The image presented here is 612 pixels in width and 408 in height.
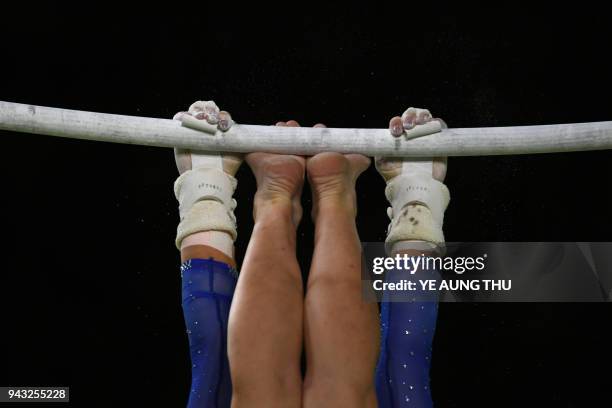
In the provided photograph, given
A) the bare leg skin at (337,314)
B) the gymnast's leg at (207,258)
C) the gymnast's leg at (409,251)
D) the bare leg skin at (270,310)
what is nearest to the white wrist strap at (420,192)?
the gymnast's leg at (409,251)

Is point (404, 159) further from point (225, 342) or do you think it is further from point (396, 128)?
point (225, 342)

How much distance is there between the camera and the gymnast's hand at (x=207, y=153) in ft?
6.50

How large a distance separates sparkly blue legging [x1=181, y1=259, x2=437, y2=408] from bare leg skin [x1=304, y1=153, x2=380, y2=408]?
3.9 inches

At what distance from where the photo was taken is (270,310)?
184 centimetres

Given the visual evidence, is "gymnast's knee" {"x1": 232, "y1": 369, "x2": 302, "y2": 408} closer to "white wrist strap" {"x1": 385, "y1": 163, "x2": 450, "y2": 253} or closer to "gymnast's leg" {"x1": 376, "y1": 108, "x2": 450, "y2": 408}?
"gymnast's leg" {"x1": 376, "y1": 108, "x2": 450, "y2": 408}

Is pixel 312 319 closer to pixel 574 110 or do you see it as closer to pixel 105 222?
pixel 105 222

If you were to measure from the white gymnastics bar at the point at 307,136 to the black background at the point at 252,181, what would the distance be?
537mm

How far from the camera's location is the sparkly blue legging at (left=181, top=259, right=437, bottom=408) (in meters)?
1.90

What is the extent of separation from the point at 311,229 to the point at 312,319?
0.76 metres

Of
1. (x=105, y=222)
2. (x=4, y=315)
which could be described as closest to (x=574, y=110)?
(x=105, y=222)

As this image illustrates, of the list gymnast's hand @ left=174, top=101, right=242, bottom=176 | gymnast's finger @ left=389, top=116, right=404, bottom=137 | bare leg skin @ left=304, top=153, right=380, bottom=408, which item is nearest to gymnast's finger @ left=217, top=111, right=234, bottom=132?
gymnast's hand @ left=174, top=101, right=242, bottom=176

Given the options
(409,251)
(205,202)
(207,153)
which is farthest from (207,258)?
(409,251)

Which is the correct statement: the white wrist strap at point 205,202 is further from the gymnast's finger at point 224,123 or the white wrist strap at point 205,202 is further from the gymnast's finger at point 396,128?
the gymnast's finger at point 396,128

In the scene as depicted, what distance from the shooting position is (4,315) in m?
2.39
